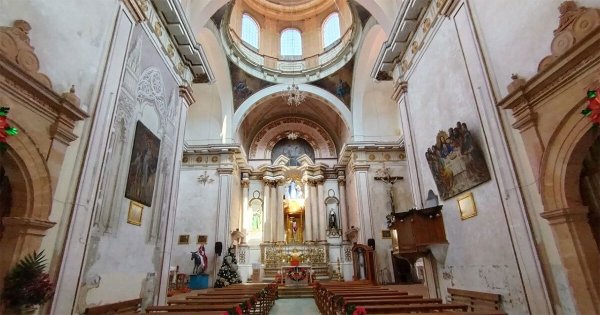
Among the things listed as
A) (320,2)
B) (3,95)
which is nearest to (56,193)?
(3,95)

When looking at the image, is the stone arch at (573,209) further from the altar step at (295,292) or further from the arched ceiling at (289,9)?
the arched ceiling at (289,9)

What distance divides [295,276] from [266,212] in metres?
5.20

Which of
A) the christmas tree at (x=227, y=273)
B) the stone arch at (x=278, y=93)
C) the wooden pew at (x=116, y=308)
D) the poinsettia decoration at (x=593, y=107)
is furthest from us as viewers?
the stone arch at (x=278, y=93)

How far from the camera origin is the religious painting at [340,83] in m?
15.2

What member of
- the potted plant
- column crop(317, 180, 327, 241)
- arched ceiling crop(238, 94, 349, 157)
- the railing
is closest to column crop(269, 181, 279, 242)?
column crop(317, 180, 327, 241)

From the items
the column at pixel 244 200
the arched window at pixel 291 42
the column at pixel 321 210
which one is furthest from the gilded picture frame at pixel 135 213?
the arched window at pixel 291 42

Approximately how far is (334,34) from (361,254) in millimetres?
11661

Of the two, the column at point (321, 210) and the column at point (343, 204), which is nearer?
the column at point (321, 210)

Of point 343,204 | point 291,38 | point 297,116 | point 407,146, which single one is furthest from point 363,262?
point 291,38

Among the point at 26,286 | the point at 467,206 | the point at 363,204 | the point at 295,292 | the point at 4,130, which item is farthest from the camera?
the point at 363,204

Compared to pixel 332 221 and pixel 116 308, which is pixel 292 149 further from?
pixel 116 308

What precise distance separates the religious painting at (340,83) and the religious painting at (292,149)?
469cm

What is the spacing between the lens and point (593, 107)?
9.53 ft

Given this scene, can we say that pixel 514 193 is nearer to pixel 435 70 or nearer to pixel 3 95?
pixel 435 70
